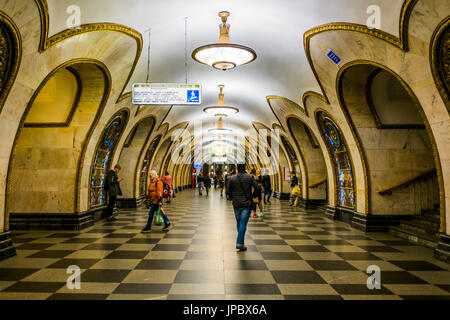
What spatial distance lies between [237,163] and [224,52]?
6.89 ft

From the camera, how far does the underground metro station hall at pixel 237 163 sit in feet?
13.4

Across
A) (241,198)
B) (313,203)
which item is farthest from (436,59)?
(313,203)

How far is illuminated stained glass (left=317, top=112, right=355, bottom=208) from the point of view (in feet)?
29.3

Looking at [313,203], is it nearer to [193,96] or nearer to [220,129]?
[220,129]

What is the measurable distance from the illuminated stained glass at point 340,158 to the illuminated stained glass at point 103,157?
5896 millimetres

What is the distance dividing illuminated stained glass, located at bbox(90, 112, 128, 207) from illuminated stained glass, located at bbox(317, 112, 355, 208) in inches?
232

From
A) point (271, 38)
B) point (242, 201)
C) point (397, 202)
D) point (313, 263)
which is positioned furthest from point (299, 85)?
point (313, 263)

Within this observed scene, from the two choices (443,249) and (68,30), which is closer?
(443,249)

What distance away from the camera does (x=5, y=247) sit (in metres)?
4.90

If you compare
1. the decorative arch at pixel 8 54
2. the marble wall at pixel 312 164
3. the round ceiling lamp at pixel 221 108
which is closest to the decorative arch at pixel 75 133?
the decorative arch at pixel 8 54

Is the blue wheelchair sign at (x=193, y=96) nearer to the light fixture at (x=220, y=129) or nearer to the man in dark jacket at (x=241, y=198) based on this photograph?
the man in dark jacket at (x=241, y=198)

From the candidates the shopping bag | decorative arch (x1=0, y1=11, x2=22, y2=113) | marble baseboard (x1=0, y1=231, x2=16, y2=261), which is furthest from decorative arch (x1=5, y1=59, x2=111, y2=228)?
decorative arch (x1=0, y1=11, x2=22, y2=113)

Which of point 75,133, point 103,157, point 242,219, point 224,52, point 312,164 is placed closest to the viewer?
point 242,219

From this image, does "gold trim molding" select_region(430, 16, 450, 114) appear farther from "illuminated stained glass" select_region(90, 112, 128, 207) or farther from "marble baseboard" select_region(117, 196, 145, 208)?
"marble baseboard" select_region(117, 196, 145, 208)
